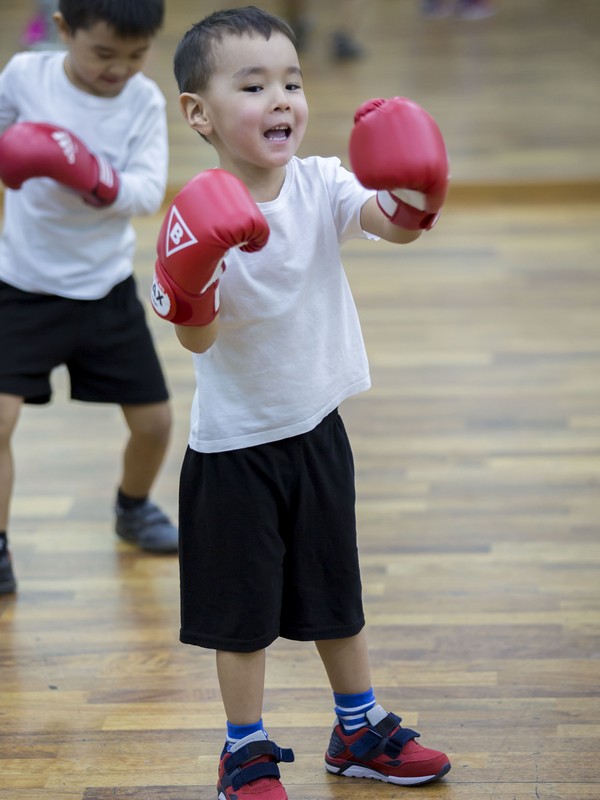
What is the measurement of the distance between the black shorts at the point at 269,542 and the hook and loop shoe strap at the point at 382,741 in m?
0.16

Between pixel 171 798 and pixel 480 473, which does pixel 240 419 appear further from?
pixel 480 473

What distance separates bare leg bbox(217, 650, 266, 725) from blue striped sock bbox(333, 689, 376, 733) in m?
0.14

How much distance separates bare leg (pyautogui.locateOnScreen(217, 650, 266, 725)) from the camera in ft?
5.47

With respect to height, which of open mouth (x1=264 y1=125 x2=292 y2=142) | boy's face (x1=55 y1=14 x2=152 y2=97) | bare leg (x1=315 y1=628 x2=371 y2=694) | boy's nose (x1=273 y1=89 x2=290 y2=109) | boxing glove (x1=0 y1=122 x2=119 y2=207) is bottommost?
bare leg (x1=315 y1=628 x2=371 y2=694)

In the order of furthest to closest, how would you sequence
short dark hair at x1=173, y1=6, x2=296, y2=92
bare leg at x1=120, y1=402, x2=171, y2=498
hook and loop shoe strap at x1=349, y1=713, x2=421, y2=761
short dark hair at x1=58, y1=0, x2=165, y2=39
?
bare leg at x1=120, y1=402, x2=171, y2=498 < short dark hair at x1=58, y1=0, x2=165, y2=39 < hook and loop shoe strap at x1=349, y1=713, x2=421, y2=761 < short dark hair at x1=173, y1=6, x2=296, y2=92

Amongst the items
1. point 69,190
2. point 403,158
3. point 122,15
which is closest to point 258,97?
point 403,158

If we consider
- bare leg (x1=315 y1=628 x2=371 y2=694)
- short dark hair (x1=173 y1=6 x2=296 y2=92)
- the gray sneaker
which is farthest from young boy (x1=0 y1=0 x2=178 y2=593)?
bare leg (x1=315 y1=628 x2=371 y2=694)

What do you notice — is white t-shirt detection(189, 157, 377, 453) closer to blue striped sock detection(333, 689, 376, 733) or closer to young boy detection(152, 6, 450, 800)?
young boy detection(152, 6, 450, 800)

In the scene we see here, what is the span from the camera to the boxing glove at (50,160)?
213 cm

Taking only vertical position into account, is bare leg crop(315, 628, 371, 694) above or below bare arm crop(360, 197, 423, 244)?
below

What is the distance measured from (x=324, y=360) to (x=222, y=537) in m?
0.27

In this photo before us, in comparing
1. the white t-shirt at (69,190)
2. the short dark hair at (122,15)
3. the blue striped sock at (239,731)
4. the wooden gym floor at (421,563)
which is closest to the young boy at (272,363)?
the blue striped sock at (239,731)

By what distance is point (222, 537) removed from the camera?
165 centimetres

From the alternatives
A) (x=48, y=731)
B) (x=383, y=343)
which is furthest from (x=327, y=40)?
(x=48, y=731)
